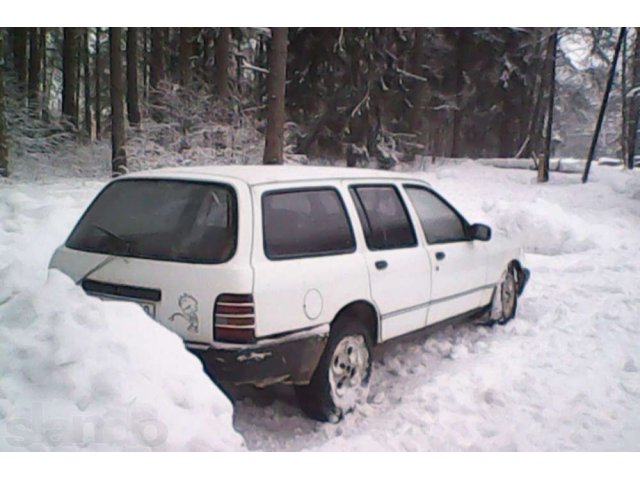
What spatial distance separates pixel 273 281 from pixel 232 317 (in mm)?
259

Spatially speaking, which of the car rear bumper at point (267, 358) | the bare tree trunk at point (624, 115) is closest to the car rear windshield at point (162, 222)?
the car rear bumper at point (267, 358)

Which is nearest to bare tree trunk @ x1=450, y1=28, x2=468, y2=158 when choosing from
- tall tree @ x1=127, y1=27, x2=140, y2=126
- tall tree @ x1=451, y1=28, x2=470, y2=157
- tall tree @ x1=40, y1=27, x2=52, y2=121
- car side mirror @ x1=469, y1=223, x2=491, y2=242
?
tall tree @ x1=451, y1=28, x2=470, y2=157

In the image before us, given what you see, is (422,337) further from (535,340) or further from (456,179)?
(456,179)

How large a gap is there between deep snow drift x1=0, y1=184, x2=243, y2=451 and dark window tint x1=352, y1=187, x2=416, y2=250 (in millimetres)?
1309

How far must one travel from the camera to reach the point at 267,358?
9.94 ft

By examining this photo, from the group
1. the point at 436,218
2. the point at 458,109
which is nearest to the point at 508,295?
the point at 436,218

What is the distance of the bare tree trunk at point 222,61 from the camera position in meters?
4.08

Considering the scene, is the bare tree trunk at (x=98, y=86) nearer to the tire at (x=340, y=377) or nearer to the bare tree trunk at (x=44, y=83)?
the bare tree trunk at (x=44, y=83)

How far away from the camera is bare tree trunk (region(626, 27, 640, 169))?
168 inches

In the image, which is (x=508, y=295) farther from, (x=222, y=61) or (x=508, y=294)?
(x=222, y=61)

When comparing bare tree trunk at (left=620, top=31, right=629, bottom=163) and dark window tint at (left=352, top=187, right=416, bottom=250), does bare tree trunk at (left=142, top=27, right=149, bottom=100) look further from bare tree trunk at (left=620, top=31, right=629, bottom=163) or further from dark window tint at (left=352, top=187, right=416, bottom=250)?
bare tree trunk at (left=620, top=31, right=629, bottom=163)
